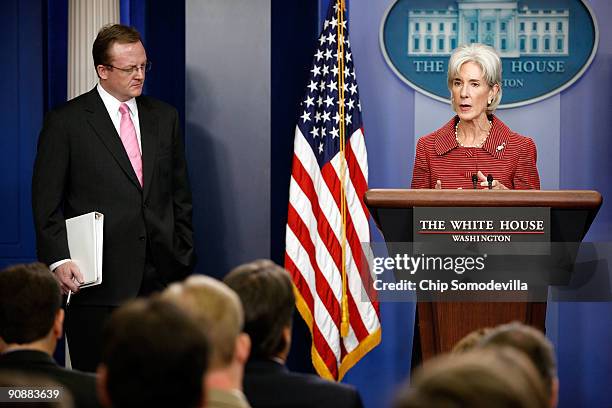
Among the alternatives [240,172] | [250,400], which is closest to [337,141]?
[240,172]

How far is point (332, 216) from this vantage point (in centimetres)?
527

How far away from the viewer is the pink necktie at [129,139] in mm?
4570

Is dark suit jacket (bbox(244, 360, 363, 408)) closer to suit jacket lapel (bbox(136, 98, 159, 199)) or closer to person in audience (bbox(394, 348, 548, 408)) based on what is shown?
person in audience (bbox(394, 348, 548, 408))

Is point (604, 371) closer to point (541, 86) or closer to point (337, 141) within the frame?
point (541, 86)

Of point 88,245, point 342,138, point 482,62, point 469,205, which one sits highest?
point 482,62

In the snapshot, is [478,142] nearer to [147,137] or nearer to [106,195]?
[147,137]

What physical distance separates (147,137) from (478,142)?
1520mm

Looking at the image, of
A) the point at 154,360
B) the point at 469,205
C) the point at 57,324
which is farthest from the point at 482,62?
the point at 154,360

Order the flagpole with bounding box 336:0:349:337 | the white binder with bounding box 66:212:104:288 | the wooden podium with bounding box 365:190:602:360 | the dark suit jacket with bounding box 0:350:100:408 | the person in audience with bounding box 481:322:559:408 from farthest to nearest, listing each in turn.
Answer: the flagpole with bounding box 336:0:349:337 → the white binder with bounding box 66:212:104:288 → the wooden podium with bounding box 365:190:602:360 → the dark suit jacket with bounding box 0:350:100:408 → the person in audience with bounding box 481:322:559:408

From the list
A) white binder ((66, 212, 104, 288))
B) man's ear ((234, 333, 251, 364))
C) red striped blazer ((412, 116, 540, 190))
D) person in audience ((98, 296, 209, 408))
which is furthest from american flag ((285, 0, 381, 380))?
person in audience ((98, 296, 209, 408))

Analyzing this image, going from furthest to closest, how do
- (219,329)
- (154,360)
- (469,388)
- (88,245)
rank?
(88,245) → (219,329) → (154,360) → (469,388)

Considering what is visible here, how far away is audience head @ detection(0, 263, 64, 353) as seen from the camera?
108 inches

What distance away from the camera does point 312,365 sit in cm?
574

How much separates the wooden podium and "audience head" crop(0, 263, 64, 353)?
3.98ft
